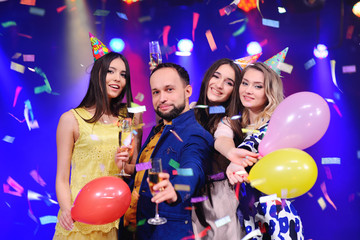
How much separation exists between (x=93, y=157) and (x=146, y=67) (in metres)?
1.63

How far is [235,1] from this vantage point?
3482mm

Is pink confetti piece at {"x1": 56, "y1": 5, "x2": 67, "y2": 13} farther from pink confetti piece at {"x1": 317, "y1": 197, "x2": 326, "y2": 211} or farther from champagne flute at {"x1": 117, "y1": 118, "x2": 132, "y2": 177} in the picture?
pink confetti piece at {"x1": 317, "y1": 197, "x2": 326, "y2": 211}

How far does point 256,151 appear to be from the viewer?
192cm

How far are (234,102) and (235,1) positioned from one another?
162cm

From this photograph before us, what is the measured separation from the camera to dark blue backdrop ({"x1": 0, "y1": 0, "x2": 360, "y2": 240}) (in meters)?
3.36

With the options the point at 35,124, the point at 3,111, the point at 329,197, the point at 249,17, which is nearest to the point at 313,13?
the point at 249,17

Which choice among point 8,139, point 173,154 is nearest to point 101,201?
point 173,154

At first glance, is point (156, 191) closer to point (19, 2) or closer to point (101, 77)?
point (101, 77)

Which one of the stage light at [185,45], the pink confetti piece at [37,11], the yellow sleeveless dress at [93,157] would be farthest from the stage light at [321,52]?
the pink confetti piece at [37,11]

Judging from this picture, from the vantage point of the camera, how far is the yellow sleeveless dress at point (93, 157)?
2082 mm

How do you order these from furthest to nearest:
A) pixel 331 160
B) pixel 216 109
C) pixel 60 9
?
pixel 60 9, pixel 331 160, pixel 216 109

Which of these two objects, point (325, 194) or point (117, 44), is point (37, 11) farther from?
point (325, 194)

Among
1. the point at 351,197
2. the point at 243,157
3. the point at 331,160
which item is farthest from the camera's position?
the point at 351,197

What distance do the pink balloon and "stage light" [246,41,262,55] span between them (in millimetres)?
1732
